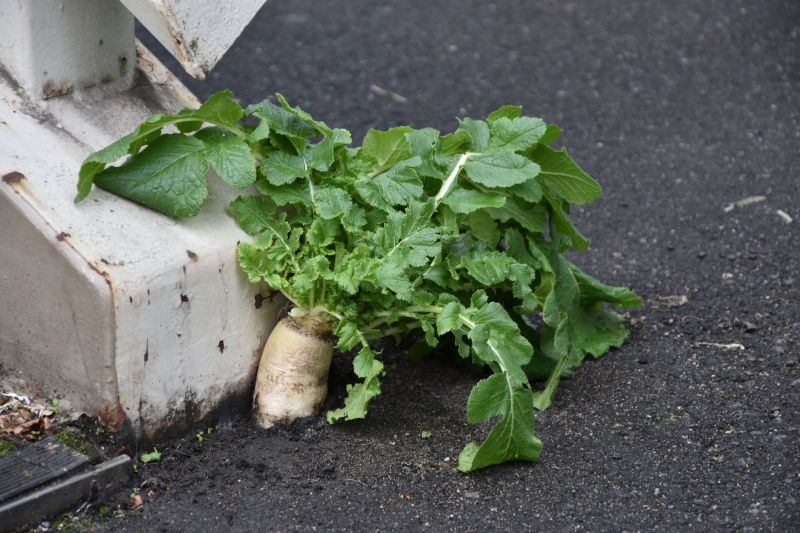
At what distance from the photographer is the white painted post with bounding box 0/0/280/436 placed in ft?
7.76

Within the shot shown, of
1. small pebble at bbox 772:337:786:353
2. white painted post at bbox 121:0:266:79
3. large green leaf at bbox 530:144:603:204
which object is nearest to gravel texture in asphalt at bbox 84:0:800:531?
small pebble at bbox 772:337:786:353

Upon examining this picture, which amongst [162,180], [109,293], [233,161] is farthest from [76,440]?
[233,161]

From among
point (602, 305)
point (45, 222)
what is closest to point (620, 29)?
point (602, 305)

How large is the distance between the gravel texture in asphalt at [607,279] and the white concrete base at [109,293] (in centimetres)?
18

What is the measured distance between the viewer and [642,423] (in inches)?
106

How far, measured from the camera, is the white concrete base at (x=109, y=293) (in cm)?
236

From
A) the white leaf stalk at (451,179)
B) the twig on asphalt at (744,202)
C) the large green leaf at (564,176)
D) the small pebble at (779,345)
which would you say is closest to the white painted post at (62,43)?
the white leaf stalk at (451,179)

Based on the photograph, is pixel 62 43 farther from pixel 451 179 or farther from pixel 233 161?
pixel 451 179

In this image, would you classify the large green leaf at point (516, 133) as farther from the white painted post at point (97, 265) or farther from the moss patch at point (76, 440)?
the moss patch at point (76, 440)

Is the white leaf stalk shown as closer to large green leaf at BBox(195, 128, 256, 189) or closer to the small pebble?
large green leaf at BBox(195, 128, 256, 189)

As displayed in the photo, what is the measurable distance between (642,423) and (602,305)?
64 cm

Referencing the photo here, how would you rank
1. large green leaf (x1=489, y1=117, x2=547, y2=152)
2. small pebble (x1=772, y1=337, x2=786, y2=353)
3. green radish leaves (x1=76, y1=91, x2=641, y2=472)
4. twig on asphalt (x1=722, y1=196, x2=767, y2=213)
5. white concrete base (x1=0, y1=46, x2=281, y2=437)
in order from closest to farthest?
white concrete base (x1=0, y1=46, x2=281, y2=437) < green radish leaves (x1=76, y1=91, x2=641, y2=472) < large green leaf (x1=489, y1=117, x2=547, y2=152) < small pebble (x1=772, y1=337, x2=786, y2=353) < twig on asphalt (x1=722, y1=196, x2=767, y2=213)

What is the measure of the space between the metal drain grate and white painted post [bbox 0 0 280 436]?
0.12 metres

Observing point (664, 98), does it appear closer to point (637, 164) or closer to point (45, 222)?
point (637, 164)
